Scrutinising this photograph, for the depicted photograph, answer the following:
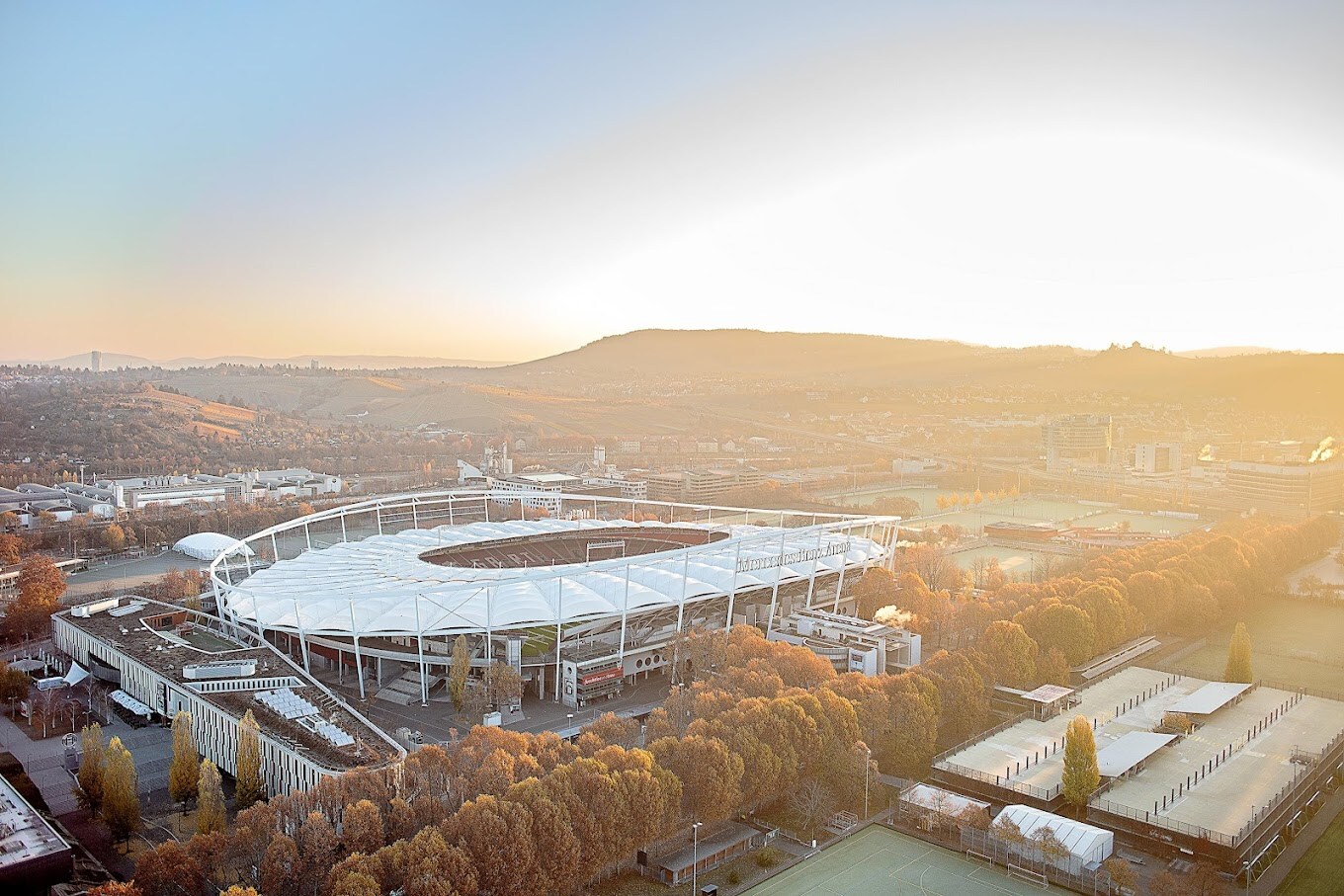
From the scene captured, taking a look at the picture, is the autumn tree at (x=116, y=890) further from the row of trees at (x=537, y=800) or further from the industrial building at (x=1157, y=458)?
the industrial building at (x=1157, y=458)

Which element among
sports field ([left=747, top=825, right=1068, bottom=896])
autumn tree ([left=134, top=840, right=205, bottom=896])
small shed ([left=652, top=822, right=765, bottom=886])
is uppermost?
autumn tree ([left=134, top=840, right=205, bottom=896])

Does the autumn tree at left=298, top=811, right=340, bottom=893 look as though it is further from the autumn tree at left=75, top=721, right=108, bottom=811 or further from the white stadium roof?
the white stadium roof

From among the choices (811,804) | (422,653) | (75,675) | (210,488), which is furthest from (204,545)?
(811,804)

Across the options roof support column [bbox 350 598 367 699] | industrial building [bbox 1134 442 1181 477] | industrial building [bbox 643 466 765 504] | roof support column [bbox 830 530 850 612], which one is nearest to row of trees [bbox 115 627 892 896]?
roof support column [bbox 350 598 367 699]

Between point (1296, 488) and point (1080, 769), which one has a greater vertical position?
point (1296, 488)

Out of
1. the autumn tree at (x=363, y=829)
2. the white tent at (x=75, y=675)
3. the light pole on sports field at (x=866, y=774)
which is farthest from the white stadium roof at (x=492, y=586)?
the autumn tree at (x=363, y=829)

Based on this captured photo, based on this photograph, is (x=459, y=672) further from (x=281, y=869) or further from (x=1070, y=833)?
(x=1070, y=833)
